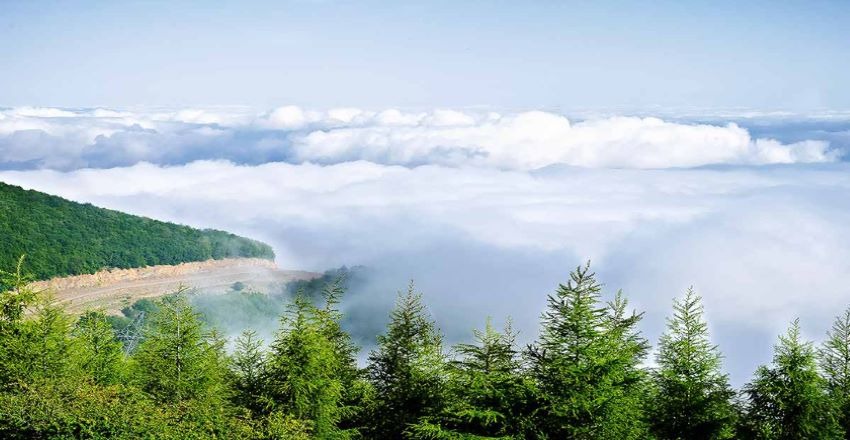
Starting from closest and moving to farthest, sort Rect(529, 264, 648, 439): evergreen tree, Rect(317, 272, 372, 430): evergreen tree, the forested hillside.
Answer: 1. Rect(529, 264, 648, 439): evergreen tree
2. Rect(317, 272, 372, 430): evergreen tree
3. the forested hillside

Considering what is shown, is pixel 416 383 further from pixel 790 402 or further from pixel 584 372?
pixel 790 402

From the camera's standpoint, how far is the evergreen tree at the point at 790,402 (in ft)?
78.9

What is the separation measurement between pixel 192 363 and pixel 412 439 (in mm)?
9213

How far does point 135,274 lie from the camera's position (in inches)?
4985

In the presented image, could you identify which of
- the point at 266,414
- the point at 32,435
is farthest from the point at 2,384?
the point at 266,414

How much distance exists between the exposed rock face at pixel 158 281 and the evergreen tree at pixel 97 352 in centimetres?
6279

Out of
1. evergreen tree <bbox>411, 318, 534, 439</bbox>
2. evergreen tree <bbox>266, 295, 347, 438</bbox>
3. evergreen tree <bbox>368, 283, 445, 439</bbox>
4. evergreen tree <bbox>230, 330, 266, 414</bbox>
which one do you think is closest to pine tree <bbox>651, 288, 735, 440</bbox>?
evergreen tree <bbox>411, 318, 534, 439</bbox>

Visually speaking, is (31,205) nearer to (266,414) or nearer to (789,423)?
(266,414)

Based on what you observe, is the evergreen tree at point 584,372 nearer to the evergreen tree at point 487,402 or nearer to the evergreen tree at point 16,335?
the evergreen tree at point 487,402

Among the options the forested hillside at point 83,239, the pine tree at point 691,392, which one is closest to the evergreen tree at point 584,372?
the pine tree at point 691,392

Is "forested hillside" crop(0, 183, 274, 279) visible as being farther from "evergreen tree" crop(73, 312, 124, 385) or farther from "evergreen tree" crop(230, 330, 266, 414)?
"evergreen tree" crop(230, 330, 266, 414)

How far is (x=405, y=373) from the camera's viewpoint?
28.0 meters

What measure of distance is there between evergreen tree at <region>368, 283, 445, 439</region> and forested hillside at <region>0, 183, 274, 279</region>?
79.9 metres

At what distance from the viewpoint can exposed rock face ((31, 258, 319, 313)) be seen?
110m
